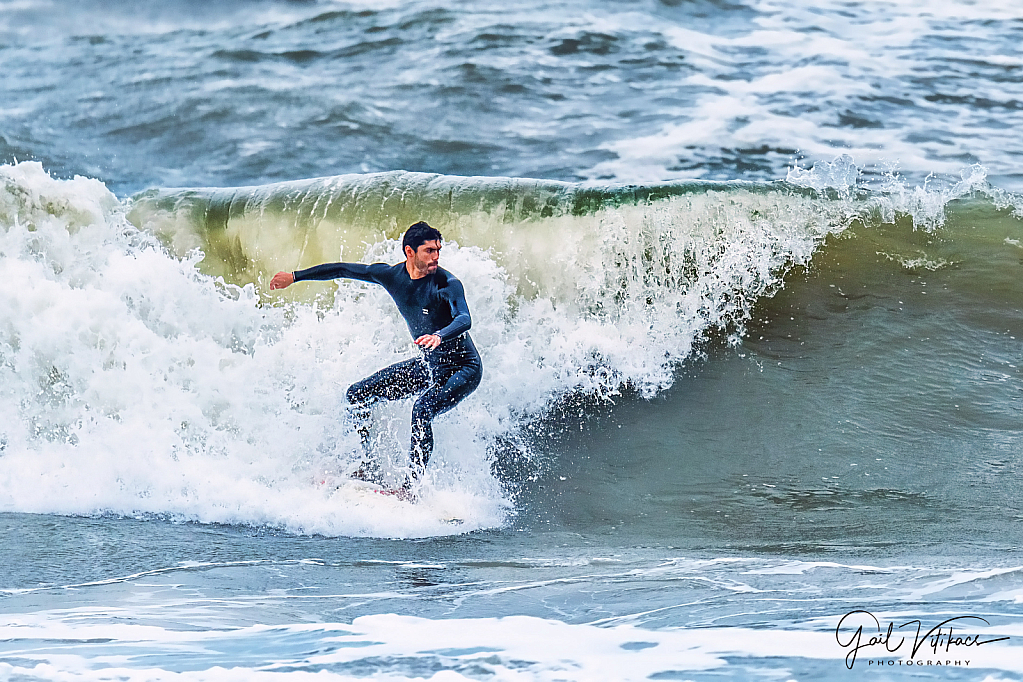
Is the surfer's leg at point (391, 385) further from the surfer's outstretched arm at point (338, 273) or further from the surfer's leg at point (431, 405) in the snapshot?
the surfer's outstretched arm at point (338, 273)

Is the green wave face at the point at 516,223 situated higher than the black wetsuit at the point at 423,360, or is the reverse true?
the green wave face at the point at 516,223

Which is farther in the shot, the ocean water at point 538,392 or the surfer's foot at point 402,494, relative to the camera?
the surfer's foot at point 402,494

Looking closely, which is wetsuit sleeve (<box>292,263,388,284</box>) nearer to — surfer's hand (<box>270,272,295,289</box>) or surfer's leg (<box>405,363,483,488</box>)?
surfer's hand (<box>270,272,295,289</box>)

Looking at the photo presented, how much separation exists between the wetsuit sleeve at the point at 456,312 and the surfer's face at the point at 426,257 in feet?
0.44

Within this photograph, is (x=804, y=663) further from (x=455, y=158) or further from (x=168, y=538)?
(x=455, y=158)

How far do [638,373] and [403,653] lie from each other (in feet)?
11.7

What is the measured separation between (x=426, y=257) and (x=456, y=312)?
1.18ft

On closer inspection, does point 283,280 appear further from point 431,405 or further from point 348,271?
point 431,405

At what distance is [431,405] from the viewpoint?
5105 millimetres

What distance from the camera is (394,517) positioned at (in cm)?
482

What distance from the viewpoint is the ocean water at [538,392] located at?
3.44 meters
